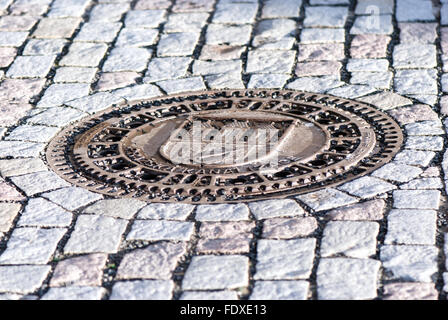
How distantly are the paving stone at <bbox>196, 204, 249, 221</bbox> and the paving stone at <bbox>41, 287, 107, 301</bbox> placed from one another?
792mm

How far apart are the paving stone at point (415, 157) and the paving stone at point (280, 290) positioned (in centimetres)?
142

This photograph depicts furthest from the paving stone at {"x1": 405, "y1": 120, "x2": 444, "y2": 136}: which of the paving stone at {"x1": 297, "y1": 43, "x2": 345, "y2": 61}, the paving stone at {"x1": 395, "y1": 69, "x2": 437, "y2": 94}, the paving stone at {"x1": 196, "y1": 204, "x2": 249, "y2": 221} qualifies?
the paving stone at {"x1": 196, "y1": 204, "x2": 249, "y2": 221}

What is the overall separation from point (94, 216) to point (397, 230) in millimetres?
1536

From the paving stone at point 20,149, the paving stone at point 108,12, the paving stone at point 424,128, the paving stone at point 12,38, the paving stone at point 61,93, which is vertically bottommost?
the paving stone at point 424,128

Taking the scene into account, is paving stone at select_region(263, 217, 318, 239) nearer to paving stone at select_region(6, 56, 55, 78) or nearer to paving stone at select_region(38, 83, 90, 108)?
paving stone at select_region(38, 83, 90, 108)

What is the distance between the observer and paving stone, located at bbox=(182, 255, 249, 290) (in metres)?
3.83

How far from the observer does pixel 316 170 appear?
4.84m

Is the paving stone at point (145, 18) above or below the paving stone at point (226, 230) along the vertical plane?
above

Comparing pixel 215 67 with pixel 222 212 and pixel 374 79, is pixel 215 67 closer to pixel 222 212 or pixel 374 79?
pixel 374 79

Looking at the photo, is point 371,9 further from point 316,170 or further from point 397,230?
point 397,230

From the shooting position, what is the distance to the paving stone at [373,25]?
678 centimetres

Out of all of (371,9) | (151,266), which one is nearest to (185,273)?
(151,266)

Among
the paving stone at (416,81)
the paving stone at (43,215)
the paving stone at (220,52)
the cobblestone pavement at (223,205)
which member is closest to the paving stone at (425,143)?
the cobblestone pavement at (223,205)

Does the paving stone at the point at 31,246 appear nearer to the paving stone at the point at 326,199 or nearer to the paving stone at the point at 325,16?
the paving stone at the point at 326,199
